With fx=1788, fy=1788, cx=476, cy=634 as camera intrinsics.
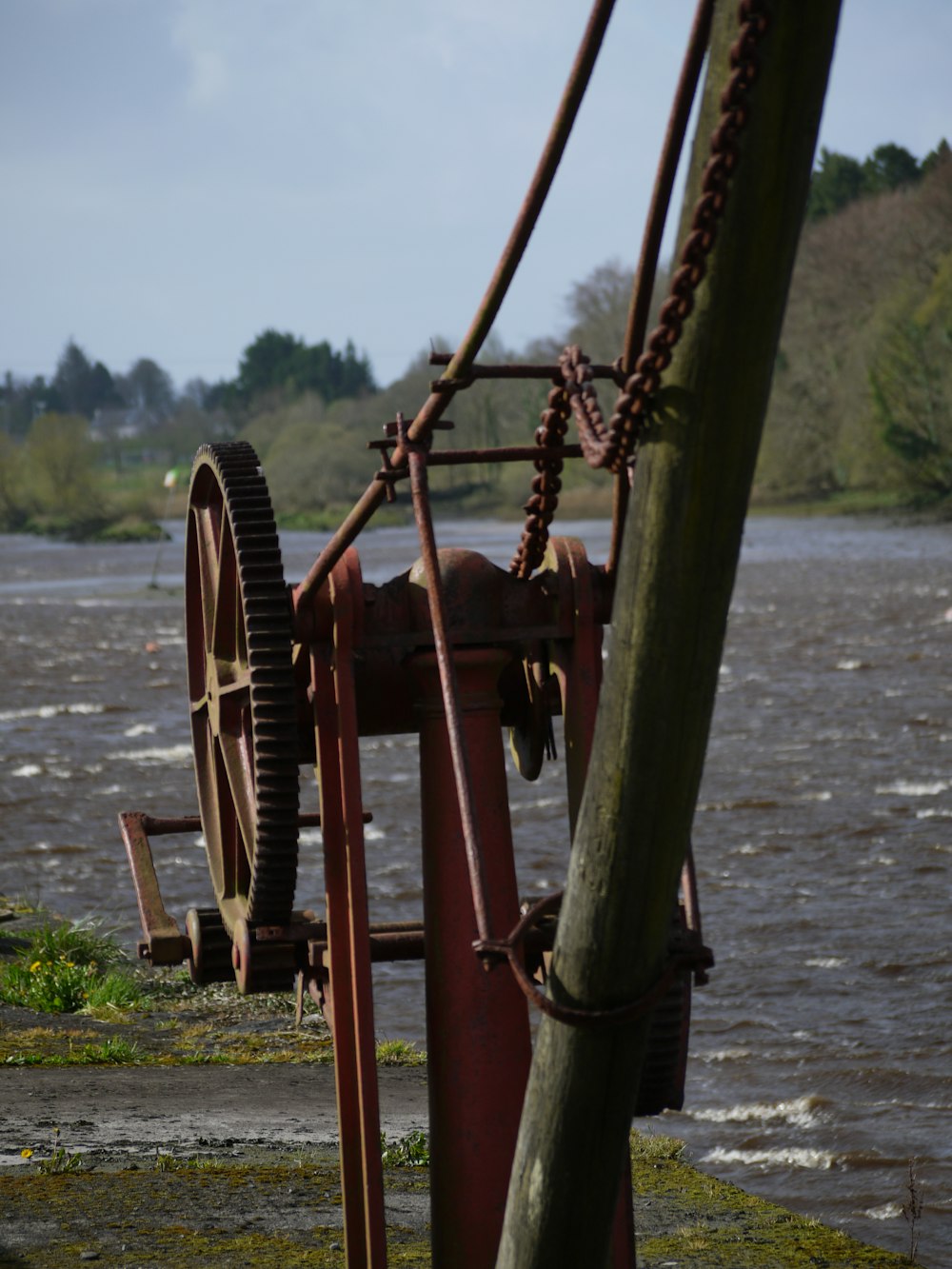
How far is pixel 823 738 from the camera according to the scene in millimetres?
15625

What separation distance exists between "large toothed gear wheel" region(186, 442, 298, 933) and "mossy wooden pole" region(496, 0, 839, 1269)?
1.01 metres

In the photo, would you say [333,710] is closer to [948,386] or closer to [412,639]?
[412,639]

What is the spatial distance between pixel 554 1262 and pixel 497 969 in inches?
40.6

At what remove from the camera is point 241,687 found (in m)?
3.90

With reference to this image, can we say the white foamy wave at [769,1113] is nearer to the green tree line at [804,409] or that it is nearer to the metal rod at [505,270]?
the metal rod at [505,270]

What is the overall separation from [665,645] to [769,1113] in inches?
196

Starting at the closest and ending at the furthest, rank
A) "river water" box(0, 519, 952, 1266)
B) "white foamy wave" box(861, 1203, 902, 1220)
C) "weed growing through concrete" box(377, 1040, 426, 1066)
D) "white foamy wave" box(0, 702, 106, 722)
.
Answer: "white foamy wave" box(861, 1203, 902, 1220), "weed growing through concrete" box(377, 1040, 426, 1066), "river water" box(0, 519, 952, 1266), "white foamy wave" box(0, 702, 106, 722)

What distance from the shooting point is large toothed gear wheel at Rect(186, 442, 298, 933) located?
3506mm

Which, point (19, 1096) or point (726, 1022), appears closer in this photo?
point (19, 1096)

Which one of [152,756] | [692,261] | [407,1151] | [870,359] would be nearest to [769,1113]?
[407,1151]

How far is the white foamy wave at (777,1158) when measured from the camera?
21.1 feet

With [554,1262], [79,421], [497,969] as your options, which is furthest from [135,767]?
[79,421]

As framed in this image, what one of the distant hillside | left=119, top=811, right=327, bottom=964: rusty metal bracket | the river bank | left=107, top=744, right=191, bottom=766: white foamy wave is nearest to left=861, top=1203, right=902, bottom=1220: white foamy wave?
the river bank

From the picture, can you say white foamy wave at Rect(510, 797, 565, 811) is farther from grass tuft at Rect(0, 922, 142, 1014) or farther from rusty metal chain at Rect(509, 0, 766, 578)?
rusty metal chain at Rect(509, 0, 766, 578)
